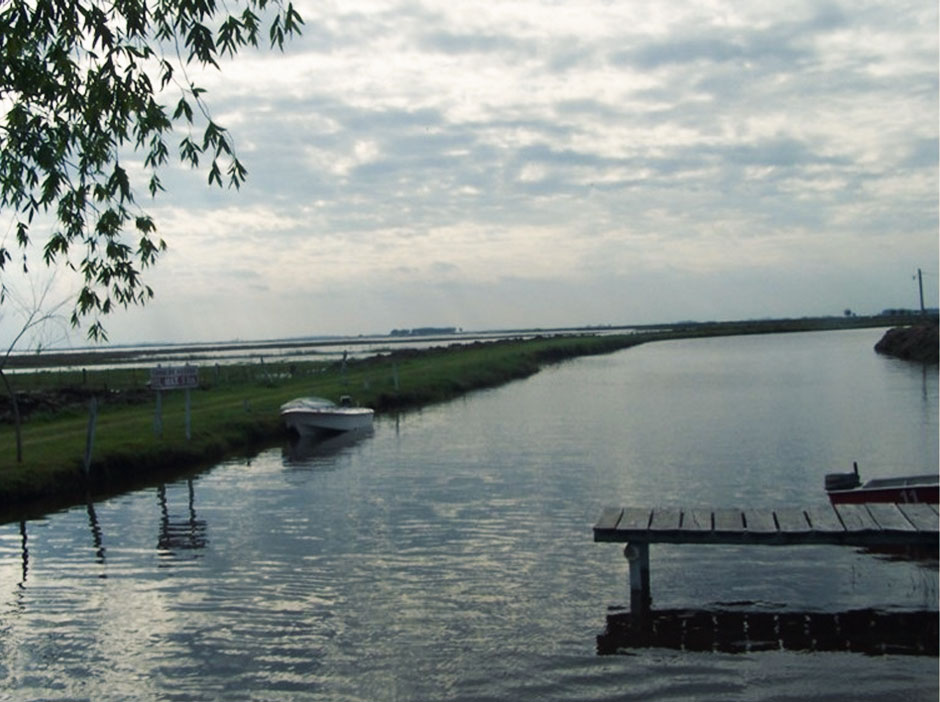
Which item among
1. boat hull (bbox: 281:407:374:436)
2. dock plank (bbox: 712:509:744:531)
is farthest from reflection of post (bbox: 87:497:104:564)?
boat hull (bbox: 281:407:374:436)

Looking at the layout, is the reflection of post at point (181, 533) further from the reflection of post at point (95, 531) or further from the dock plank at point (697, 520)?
the dock plank at point (697, 520)

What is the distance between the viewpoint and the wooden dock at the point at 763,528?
13844 mm

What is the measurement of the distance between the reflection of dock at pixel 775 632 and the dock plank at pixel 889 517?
1237 millimetres

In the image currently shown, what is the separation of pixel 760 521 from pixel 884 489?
5341 mm

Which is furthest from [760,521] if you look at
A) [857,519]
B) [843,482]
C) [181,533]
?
[181,533]

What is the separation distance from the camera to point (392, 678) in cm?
1218

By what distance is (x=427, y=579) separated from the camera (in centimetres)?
1680

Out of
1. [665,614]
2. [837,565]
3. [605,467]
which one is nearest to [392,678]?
[665,614]

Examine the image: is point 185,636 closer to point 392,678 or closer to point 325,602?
point 325,602

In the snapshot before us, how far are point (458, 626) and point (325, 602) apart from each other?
95.4 inches

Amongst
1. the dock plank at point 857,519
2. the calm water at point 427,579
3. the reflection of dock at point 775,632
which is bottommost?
the reflection of dock at point 775,632

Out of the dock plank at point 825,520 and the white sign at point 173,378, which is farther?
the white sign at point 173,378

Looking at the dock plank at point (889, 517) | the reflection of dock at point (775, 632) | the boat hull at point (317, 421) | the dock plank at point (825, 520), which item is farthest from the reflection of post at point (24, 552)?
the boat hull at point (317, 421)

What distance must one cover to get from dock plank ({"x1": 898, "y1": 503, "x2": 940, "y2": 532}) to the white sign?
877 inches
